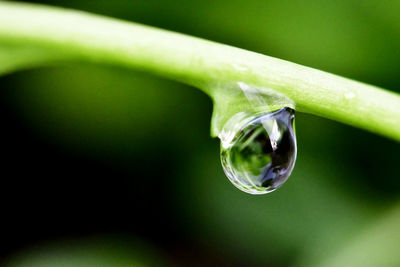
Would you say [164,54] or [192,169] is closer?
[164,54]

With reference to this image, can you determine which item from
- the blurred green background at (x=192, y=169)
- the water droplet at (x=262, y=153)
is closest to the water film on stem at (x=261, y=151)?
the water droplet at (x=262, y=153)

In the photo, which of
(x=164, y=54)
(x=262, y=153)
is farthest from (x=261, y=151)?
(x=164, y=54)

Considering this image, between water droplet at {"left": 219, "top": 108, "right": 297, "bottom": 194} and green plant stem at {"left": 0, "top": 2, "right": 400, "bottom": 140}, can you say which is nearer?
green plant stem at {"left": 0, "top": 2, "right": 400, "bottom": 140}

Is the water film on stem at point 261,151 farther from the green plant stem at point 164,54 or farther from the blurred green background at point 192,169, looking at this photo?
the blurred green background at point 192,169

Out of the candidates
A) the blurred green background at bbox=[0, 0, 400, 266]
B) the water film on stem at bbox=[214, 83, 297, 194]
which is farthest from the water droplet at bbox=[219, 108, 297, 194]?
the blurred green background at bbox=[0, 0, 400, 266]

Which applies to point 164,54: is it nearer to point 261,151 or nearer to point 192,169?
point 261,151

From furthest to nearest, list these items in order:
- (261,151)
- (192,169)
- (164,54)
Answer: (192,169) → (261,151) → (164,54)

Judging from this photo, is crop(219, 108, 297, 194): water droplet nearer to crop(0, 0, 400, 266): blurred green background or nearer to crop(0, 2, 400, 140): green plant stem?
crop(0, 2, 400, 140): green plant stem
